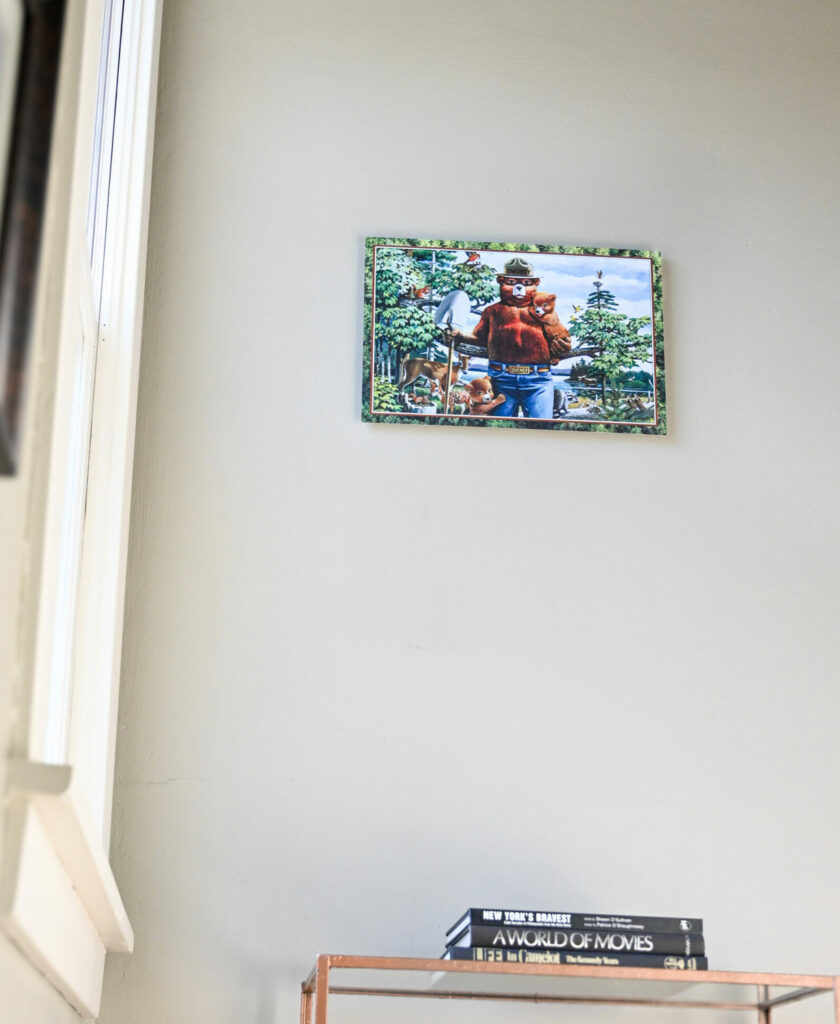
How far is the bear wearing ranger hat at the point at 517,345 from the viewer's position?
2475mm

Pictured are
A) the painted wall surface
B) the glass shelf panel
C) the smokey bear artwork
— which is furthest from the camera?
the smokey bear artwork

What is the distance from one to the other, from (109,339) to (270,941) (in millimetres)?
1027

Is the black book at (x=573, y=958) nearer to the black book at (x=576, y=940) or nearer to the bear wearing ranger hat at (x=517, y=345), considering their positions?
the black book at (x=576, y=940)

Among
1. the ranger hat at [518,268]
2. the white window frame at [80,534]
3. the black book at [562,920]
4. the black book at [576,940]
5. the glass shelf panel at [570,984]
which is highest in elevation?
the ranger hat at [518,268]

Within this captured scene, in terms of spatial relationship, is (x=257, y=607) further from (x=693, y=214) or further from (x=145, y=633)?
(x=693, y=214)

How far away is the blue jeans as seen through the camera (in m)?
2.47

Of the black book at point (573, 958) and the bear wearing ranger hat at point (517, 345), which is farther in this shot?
the bear wearing ranger hat at point (517, 345)

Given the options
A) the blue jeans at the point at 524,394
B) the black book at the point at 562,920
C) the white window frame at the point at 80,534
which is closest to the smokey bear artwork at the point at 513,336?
the blue jeans at the point at 524,394

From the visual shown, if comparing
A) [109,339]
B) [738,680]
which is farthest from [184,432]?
[738,680]

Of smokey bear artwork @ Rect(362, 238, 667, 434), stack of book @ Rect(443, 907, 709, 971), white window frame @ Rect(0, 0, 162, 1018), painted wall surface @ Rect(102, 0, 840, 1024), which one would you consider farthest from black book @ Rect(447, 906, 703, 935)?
smokey bear artwork @ Rect(362, 238, 667, 434)

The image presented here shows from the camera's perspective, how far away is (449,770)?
7.42 ft

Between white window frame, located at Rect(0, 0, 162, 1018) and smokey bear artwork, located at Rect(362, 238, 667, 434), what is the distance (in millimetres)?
468

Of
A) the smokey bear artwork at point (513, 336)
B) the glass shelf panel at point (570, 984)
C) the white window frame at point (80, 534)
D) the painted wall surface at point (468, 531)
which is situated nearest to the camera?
the white window frame at point (80, 534)

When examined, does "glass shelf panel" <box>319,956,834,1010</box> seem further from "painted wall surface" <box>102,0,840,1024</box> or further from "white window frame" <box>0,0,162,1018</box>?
"white window frame" <box>0,0,162,1018</box>
